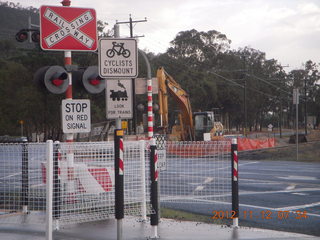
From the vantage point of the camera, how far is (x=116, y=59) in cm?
680

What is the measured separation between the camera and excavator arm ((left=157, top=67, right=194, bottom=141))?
2861 centimetres

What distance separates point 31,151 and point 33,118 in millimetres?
37625

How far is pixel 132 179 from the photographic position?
27.8 ft

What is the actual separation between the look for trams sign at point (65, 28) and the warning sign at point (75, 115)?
4.87 feet

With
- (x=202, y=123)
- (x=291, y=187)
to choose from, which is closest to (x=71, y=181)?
(x=291, y=187)

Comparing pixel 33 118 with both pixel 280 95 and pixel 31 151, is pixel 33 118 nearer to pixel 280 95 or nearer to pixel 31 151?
pixel 31 151

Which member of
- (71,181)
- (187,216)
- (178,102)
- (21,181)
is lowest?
(187,216)

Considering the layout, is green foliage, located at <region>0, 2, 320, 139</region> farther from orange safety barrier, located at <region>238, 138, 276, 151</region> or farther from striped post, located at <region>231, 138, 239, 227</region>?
striped post, located at <region>231, 138, 239, 227</region>

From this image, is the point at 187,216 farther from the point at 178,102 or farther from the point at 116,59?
the point at 178,102

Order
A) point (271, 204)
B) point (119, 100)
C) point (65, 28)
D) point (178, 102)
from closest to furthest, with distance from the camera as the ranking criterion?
point (119, 100) < point (65, 28) < point (271, 204) < point (178, 102)

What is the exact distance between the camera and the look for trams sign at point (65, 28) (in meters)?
9.71

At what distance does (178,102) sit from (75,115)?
968 inches

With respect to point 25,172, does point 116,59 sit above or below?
above
